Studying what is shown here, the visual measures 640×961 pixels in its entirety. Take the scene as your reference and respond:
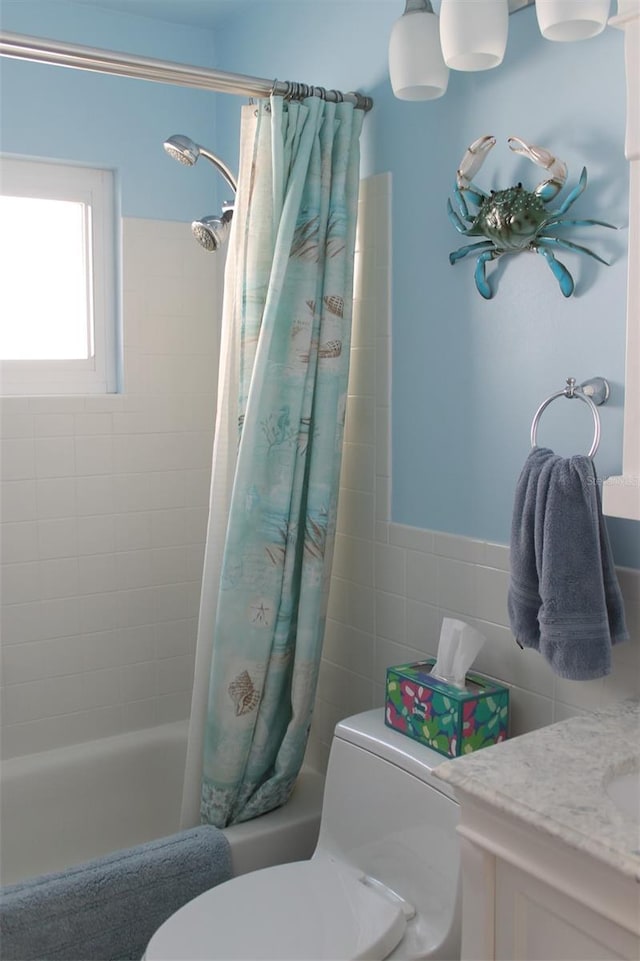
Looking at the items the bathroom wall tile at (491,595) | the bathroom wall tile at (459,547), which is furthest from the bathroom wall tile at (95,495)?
the bathroom wall tile at (491,595)

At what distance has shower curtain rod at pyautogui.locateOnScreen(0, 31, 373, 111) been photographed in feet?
6.32

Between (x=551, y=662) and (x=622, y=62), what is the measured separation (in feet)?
3.60

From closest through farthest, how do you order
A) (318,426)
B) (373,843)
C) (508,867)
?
→ (508,867) < (373,843) < (318,426)

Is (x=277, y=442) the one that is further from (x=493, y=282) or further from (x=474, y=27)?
(x=474, y=27)

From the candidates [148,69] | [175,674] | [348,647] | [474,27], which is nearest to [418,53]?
[474,27]

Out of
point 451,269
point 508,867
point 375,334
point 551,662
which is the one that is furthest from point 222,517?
point 508,867

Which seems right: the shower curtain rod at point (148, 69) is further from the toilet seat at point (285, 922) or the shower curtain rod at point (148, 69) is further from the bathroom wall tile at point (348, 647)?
the toilet seat at point (285, 922)

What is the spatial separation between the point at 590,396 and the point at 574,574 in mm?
353

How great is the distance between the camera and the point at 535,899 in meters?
1.33

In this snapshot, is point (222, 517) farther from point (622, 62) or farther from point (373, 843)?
point (622, 62)

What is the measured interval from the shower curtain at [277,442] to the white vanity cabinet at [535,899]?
3.08 ft

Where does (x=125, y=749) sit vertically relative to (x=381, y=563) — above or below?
below

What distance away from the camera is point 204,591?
93.0 inches

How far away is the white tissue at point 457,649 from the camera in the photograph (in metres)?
1.96
